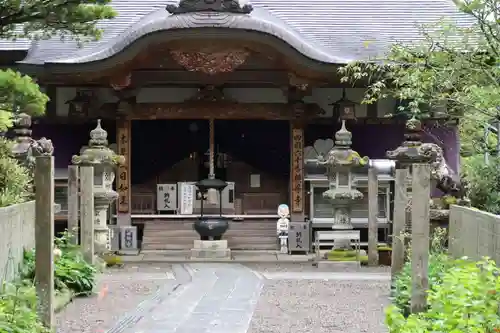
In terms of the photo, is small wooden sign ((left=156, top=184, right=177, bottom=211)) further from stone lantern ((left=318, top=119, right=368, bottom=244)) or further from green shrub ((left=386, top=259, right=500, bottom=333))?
green shrub ((left=386, top=259, right=500, bottom=333))

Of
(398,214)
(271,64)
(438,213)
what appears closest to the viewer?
(398,214)

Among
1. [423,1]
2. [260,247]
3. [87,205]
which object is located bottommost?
[260,247]

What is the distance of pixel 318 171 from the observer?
17281mm

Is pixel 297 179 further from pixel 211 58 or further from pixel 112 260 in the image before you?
pixel 112 260

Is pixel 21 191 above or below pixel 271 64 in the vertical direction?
below

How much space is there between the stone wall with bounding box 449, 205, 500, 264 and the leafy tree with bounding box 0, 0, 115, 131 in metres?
4.34

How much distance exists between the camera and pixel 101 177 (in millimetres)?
14758

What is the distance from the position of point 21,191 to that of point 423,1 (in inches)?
506

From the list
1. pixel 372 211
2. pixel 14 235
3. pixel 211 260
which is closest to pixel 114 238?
pixel 211 260

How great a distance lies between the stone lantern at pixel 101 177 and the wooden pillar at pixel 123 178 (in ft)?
6.11

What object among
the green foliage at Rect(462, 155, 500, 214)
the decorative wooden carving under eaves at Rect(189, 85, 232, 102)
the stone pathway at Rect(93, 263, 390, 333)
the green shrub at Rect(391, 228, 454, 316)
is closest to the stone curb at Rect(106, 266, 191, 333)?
the stone pathway at Rect(93, 263, 390, 333)

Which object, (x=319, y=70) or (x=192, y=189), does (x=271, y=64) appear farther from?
(x=192, y=189)

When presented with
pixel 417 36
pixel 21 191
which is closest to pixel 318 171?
pixel 417 36

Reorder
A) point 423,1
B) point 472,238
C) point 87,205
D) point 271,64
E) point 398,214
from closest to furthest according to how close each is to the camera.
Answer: point 472,238 < point 398,214 < point 87,205 < point 271,64 < point 423,1
